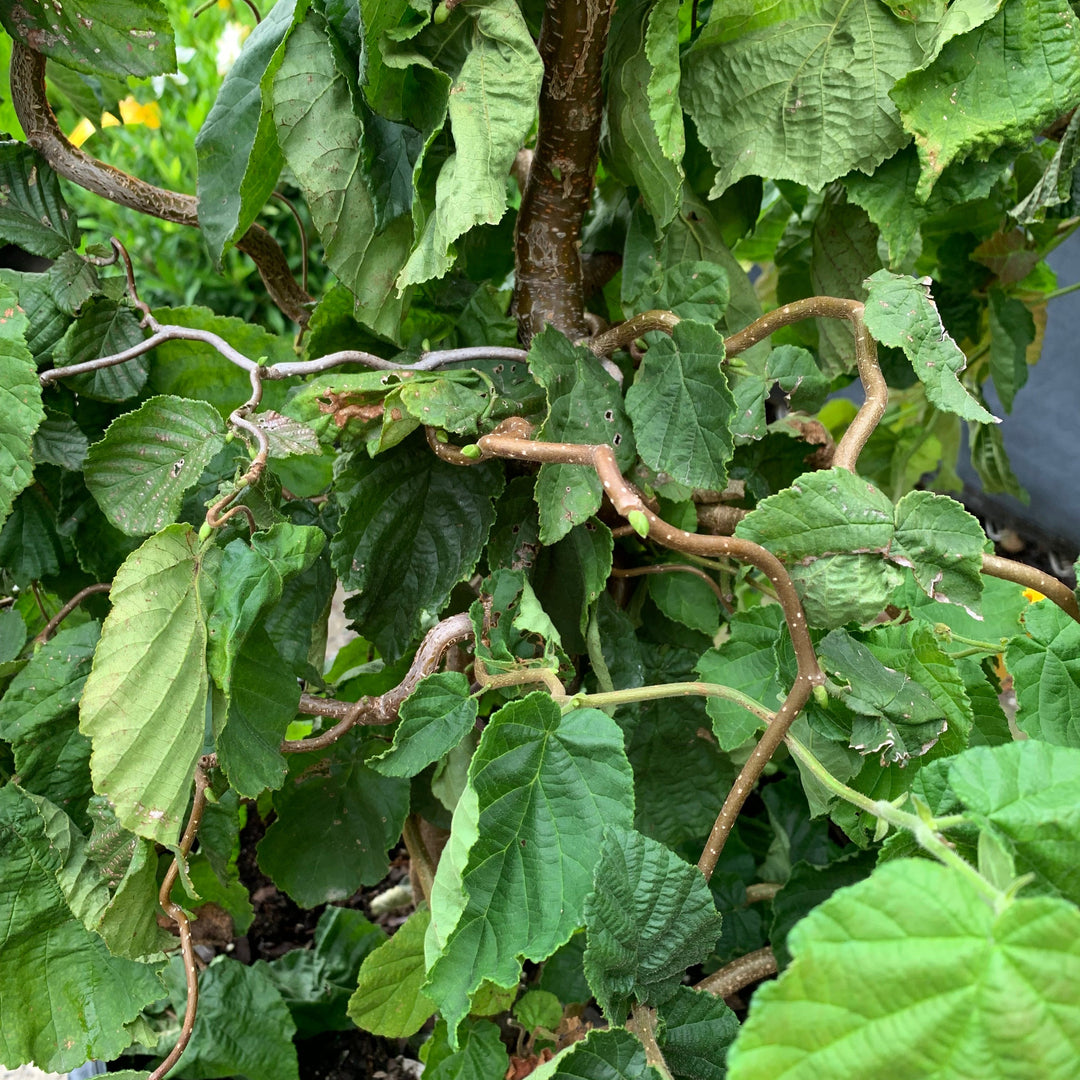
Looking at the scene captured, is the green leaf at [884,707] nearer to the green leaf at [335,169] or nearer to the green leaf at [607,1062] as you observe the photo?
the green leaf at [607,1062]

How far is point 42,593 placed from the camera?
2.37 feet

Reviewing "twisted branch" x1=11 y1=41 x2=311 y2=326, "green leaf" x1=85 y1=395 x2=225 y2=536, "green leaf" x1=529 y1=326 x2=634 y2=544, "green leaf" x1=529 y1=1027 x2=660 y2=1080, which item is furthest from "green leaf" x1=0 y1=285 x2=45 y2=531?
"green leaf" x1=529 y1=1027 x2=660 y2=1080

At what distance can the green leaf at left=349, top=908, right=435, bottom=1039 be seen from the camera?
2.23 feet

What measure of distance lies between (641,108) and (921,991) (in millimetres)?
479

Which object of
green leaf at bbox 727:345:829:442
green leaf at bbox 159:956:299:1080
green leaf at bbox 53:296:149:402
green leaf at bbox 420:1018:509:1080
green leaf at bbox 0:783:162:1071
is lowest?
green leaf at bbox 159:956:299:1080

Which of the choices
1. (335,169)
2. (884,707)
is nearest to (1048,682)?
(884,707)

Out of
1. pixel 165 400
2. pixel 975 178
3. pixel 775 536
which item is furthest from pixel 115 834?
pixel 975 178

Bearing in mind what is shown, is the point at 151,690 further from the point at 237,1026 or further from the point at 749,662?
the point at 237,1026

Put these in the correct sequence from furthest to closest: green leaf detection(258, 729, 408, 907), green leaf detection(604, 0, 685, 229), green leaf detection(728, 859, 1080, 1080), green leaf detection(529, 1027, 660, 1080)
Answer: green leaf detection(258, 729, 408, 907)
green leaf detection(604, 0, 685, 229)
green leaf detection(529, 1027, 660, 1080)
green leaf detection(728, 859, 1080, 1080)

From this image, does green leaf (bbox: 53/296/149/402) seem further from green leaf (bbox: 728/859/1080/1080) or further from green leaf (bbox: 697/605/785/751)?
green leaf (bbox: 728/859/1080/1080)

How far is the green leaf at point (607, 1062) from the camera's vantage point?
15.9 inches

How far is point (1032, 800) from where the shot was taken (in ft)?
1.02

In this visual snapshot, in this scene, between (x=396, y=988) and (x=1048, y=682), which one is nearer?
(x=1048, y=682)

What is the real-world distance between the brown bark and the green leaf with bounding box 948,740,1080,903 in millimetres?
386
